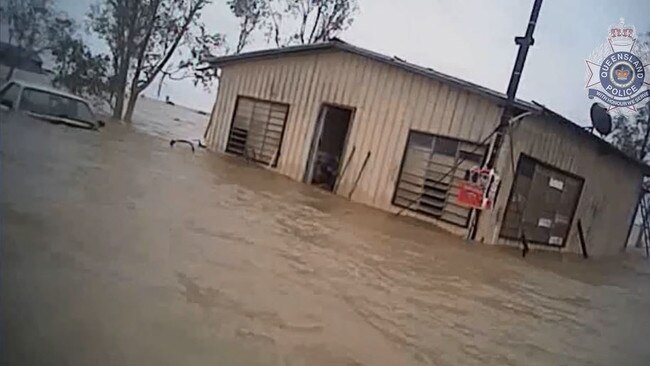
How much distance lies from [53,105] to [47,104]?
7 cm

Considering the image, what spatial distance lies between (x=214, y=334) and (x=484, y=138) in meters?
3.34

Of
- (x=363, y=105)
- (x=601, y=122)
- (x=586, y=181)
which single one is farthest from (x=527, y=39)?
(x=586, y=181)

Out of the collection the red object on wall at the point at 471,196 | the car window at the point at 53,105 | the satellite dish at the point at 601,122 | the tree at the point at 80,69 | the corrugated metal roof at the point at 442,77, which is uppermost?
the corrugated metal roof at the point at 442,77

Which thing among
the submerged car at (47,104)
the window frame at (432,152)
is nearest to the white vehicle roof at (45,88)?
the submerged car at (47,104)

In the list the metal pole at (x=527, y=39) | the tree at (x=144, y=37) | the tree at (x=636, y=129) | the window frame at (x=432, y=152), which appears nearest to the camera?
the tree at (x=144, y=37)

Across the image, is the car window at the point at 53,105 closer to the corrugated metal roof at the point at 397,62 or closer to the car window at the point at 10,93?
the car window at the point at 10,93

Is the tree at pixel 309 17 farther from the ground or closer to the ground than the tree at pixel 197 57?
farther from the ground

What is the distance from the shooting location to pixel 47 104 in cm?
146

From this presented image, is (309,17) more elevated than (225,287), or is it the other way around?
(309,17)

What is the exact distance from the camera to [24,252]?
1.12m

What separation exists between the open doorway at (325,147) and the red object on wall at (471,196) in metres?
1.46

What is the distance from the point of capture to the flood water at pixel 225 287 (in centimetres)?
101

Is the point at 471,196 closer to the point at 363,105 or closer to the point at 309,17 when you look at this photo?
the point at 363,105

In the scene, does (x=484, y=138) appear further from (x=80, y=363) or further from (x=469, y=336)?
(x=80, y=363)
